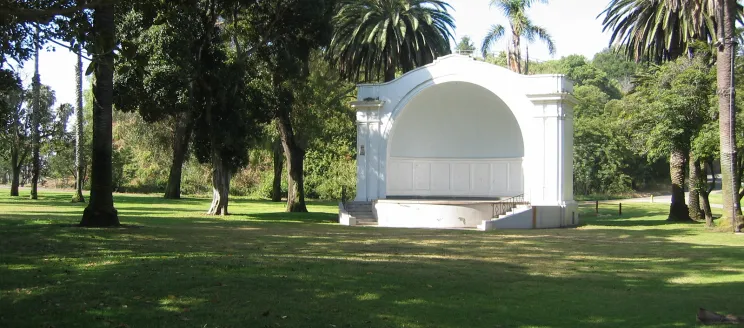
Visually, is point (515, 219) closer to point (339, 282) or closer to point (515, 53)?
point (515, 53)

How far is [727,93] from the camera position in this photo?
27.2 metres

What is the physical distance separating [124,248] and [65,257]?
2.06 metres

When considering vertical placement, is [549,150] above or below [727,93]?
below

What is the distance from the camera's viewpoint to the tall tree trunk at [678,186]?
35.2 m

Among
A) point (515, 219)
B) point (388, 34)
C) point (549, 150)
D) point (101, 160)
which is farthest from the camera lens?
point (388, 34)

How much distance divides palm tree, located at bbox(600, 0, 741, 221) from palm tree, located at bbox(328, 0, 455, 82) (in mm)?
9133

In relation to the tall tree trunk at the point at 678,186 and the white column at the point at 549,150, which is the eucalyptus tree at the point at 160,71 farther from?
the tall tree trunk at the point at 678,186

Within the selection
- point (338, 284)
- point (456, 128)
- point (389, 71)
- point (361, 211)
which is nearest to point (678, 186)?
point (456, 128)

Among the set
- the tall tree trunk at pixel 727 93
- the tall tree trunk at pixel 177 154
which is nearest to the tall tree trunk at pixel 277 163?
the tall tree trunk at pixel 177 154

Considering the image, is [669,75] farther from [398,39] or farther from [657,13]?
[398,39]

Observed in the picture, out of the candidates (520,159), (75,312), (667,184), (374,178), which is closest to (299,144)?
(374,178)

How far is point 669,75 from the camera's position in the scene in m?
32.1

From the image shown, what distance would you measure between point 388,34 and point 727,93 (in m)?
18.1

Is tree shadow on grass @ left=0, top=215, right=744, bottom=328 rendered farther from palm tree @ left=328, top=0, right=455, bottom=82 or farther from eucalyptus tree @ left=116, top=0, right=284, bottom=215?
palm tree @ left=328, top=0, right=455, bottom=82
